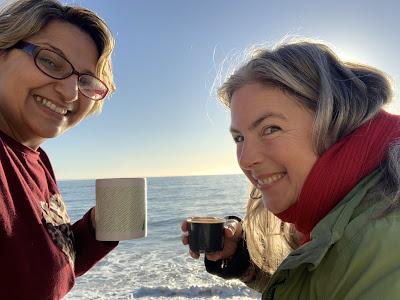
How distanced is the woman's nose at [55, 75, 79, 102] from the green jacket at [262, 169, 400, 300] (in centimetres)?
151

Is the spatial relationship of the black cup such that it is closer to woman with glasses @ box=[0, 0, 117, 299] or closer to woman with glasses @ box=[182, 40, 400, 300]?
woman with glasses @ box=[182, 40, 400, 300]

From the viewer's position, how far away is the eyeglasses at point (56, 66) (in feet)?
5.82

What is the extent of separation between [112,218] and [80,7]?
4.53ft

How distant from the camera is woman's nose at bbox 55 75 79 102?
185cm

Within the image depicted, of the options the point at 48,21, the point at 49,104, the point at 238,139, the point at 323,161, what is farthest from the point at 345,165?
the point at 48,21

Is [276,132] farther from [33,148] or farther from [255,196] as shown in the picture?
[33,148]

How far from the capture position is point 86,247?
2.11m

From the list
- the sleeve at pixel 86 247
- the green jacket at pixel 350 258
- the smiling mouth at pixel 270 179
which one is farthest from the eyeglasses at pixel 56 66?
the green jacket at pixel 350 258

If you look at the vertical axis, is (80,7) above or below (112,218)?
above

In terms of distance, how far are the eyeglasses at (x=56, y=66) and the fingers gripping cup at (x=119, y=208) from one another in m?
0.67

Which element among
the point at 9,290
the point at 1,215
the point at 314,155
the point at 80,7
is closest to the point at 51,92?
the point at 80,7

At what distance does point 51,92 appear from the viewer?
1814 millimetres

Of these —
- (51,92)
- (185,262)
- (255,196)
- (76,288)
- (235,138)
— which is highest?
(51,92)

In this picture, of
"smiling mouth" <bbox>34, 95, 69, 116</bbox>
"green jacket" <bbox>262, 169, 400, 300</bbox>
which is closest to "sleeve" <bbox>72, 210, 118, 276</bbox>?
"smiling mouth" <bbox>34, 95, 69, 116</bbox>
